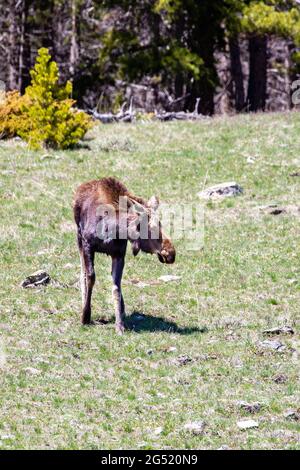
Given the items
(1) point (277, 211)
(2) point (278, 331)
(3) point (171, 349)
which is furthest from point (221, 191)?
(3) point (171, 349)

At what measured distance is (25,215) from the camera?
59.0 ft

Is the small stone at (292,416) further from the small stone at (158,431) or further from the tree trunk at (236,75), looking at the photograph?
the tree trunk at (236,75)

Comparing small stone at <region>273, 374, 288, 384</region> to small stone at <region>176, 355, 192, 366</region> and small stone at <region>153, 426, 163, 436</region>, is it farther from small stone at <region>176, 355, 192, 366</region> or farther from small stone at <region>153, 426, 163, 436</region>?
small stone at <region>153, 426, 163, 436</region>

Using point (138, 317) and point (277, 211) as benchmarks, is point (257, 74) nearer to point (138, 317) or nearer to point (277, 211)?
point (277, 211)

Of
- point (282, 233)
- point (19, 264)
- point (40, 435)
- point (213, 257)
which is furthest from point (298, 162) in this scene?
point (40, 435)

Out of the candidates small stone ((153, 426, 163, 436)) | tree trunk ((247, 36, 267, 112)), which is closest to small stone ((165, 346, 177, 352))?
small stone ((153, 426, 163, 436))

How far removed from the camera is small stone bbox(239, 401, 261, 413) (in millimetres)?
9820

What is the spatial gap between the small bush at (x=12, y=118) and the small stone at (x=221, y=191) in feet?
19.2

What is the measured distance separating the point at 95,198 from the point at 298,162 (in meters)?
9.58

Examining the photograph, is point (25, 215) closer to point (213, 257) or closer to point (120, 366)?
point (213, 257)

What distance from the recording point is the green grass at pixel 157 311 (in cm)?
952

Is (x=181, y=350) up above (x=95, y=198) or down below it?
below

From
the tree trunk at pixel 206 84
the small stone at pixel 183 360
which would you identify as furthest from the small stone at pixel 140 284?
the tree trunk at pixel 206 84

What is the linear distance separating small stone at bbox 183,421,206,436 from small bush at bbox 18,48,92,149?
45.1 ft
